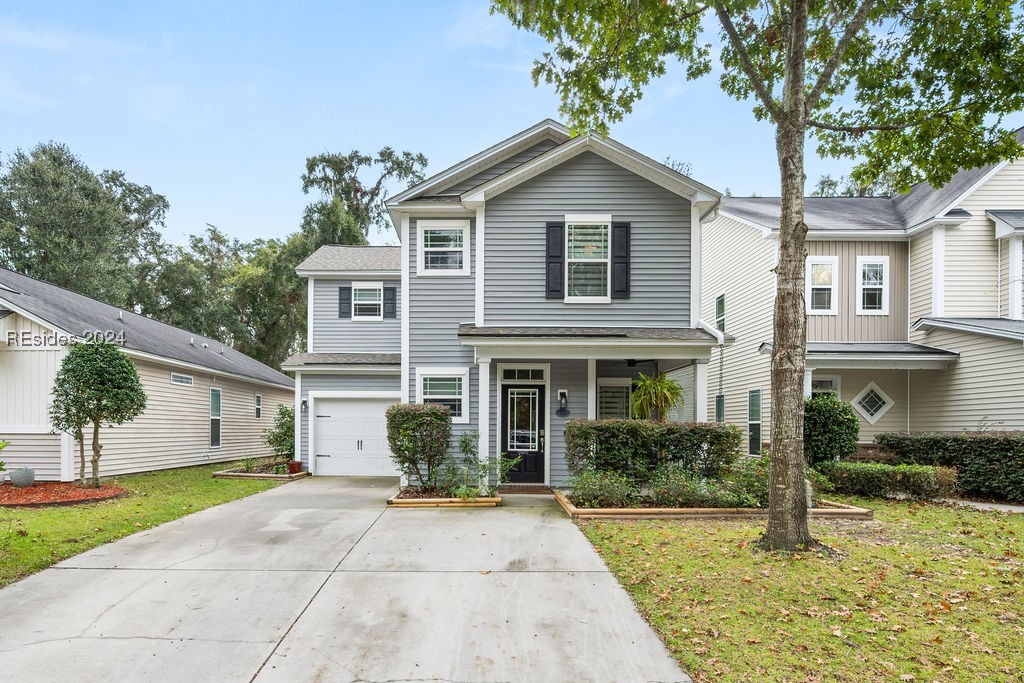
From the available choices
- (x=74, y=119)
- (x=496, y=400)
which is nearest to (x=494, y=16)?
(x=496, y=400)

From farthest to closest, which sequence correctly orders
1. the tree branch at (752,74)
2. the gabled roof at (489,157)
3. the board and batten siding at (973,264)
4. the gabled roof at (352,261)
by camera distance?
the gabled roof at (352,261)
the board and batten siding at (973,264)
the gabled roof at (489,157)
the tree branch at (752,74)

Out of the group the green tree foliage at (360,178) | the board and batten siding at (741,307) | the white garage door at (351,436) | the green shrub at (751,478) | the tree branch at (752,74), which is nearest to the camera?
the tree branch at (752,74)

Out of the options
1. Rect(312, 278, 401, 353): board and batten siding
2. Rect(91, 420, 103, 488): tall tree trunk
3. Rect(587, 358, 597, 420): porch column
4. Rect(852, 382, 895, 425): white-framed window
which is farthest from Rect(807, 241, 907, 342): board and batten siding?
Rect(91, 420, 103, 488): tall tree trunk

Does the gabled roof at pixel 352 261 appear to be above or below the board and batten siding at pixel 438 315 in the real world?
above

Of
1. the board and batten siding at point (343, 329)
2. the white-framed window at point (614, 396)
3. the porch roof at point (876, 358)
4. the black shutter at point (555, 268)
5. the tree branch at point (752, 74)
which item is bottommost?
the white-framed window at point (614, 396)

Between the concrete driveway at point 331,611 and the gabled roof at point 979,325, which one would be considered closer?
the concrete driveway at point 331,611

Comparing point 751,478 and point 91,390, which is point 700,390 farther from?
point 91,390

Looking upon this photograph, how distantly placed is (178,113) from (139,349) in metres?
18.2

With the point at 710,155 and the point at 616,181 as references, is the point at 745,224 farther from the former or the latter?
the point at 710,155

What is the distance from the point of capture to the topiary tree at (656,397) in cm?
1034

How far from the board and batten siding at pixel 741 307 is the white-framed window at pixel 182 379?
14.3 m

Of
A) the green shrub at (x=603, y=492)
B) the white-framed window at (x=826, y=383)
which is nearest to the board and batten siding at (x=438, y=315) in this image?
the green shrub at (x=603, y=492)

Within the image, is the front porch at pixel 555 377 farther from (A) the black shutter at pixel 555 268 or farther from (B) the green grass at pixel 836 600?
(B) the green grass at pixel 836 600

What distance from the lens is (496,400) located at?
11406mm
